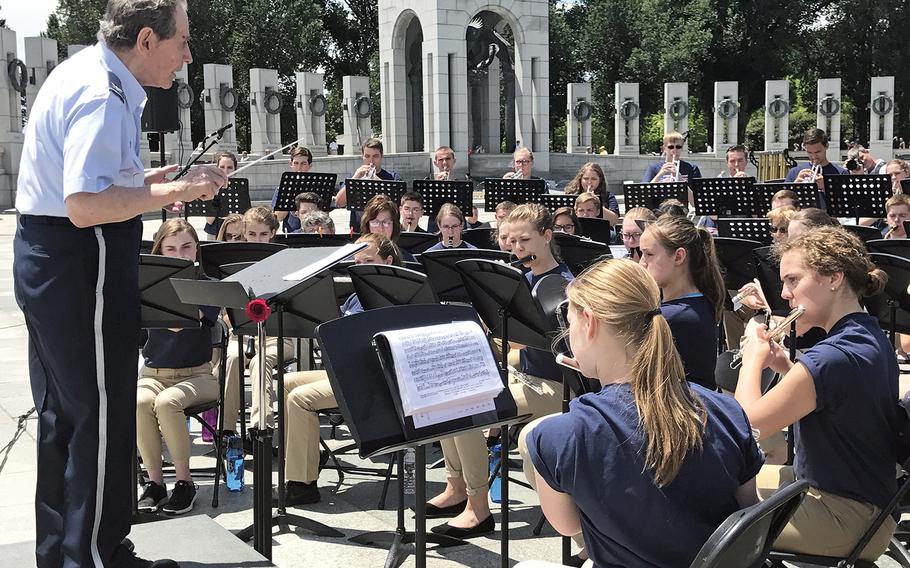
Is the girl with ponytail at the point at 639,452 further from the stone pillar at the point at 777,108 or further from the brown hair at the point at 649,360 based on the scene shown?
the stone pillar at the point at 777,108

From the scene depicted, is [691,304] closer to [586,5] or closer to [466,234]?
[466,234]

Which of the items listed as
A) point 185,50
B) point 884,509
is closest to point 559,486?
point 884,509

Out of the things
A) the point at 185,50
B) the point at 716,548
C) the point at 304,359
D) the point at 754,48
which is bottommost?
the point at 304,359

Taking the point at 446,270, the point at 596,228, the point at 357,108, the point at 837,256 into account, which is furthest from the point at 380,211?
the point at 357,108

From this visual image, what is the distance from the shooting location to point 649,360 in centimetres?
260

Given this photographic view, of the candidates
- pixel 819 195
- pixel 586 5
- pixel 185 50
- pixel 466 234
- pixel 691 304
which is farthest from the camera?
pixel 586 5

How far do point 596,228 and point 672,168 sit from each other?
407cm

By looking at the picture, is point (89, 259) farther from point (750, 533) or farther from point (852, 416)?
point (852, 416)

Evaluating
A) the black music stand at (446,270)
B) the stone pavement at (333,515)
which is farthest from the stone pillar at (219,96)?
the black music stand at (446,270)

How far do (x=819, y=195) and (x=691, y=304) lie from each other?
690cm

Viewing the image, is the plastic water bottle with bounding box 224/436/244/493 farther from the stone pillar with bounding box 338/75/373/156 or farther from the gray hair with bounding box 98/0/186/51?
the stone pillar with bounding box 338/75/373/156

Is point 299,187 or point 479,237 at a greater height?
point 299,187

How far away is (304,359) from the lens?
805 cm

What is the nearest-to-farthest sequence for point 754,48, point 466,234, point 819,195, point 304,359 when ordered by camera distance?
point 304,359, point 466,234, point 819,195, point 754,48
